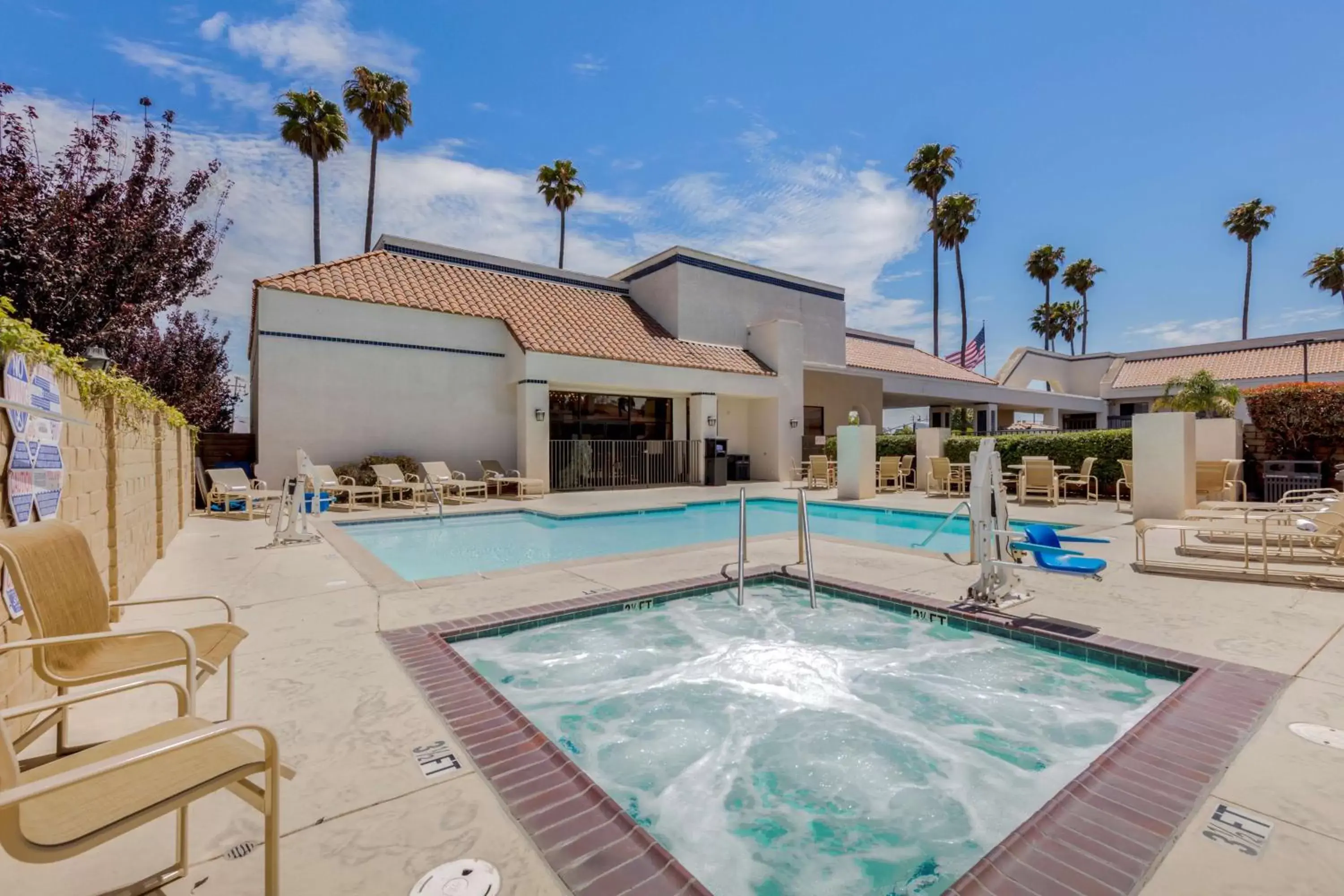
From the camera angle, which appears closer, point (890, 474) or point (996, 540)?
point (996, 540)

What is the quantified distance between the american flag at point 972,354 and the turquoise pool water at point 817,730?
25892 mm

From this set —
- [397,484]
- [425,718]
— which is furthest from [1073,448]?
[397,484]

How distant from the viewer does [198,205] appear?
523 inches

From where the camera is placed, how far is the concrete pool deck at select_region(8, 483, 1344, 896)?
183cm

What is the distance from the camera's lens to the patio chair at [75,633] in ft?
6.39

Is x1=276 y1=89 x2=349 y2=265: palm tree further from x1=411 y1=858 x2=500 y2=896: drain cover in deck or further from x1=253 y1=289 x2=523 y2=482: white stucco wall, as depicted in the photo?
x1=411 y1=858 x2=500 y2=896: drain cover in deck

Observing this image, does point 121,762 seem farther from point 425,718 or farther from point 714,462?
point 714,462

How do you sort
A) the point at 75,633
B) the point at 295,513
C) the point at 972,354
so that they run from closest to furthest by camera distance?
the point at 75,633 < the point at 295,513 < the point at 972,354

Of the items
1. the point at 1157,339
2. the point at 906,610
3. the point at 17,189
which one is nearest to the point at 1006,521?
the point at 906,610

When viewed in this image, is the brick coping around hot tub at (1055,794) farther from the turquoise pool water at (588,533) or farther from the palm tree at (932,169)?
the palm tree at (932,169)

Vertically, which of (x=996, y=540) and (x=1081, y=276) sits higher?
(x=1081, y=276)

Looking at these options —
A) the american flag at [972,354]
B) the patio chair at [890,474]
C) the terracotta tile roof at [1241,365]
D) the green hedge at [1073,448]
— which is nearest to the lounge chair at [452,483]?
the patio chair at [890,474]

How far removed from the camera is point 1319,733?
8.59 ft

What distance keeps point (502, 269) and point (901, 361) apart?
18476 mm
